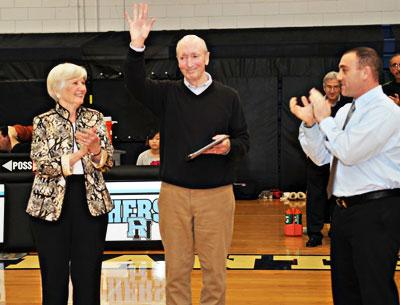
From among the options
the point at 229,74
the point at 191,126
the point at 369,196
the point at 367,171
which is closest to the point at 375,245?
the point at 369,196

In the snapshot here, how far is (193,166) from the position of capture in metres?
4.82

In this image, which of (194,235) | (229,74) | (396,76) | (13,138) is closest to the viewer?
(194,235)

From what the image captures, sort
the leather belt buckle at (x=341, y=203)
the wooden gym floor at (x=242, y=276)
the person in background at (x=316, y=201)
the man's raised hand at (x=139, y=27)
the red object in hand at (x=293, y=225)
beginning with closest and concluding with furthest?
the leather belt buckle at (x=341, y=203) → the man's raised hand at (x=139, y=27) → the wooden gym floor at (x=242, y=276) → the person in background at (x=316, y=201) → the red object in hand at (x=293, y=225)

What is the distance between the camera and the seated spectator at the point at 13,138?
9.52 meters

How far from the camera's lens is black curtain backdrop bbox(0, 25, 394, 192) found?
13.1m

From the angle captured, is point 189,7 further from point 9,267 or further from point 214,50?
point 9,267

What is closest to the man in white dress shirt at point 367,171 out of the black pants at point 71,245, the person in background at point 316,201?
the black pants at point 71,245

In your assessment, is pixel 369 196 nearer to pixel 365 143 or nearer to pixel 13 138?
pixel 365 143

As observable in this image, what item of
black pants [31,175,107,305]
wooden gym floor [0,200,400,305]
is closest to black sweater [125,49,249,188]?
black pants [31,175,107,305]

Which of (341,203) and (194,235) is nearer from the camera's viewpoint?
(341,203)

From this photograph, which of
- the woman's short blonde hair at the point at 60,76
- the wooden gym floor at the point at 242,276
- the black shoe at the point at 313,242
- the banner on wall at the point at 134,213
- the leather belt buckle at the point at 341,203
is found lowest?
the wooden gym floor at the point at 242,276

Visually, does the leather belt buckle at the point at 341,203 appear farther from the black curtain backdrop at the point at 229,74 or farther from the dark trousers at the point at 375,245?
the black curtain backdrop at the point at 229,74

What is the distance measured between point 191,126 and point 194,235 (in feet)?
2.33

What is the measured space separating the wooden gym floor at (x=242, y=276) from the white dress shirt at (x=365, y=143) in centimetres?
206
